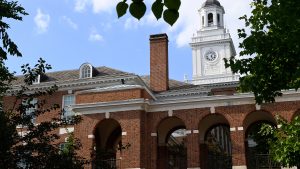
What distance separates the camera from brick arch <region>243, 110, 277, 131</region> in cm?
2573

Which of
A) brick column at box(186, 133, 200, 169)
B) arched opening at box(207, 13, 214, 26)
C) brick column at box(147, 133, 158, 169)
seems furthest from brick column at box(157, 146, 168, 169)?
arched opening at box(207, 13, 214, 26)

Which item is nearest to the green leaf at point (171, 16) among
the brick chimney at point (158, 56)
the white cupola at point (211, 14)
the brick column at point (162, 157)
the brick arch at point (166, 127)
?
the brick column at point (162, 157)

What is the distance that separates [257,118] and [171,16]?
76.7 feet

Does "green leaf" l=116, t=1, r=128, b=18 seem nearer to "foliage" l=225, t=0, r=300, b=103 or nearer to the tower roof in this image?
"foliage" l=225, t=0, r=300, b=103

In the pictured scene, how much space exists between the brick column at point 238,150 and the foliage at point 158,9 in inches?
836

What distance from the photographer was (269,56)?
15.3 m

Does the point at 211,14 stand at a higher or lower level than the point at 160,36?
higher

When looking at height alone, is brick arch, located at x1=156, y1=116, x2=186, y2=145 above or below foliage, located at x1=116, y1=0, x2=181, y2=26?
above

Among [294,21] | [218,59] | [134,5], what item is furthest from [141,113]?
[218,59]

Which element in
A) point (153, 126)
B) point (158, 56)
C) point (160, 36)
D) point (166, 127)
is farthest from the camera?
point (160, 36)

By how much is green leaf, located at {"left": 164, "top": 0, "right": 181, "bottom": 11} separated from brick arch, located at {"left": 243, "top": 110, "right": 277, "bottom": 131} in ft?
→ 71.0

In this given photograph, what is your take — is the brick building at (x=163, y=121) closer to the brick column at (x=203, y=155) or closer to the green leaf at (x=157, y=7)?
the brick column at (x=203, y=155)

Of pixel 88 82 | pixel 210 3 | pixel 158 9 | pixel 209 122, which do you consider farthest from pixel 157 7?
pixel 210 3

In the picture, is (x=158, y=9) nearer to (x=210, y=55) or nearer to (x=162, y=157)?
(x=162, y=157)
